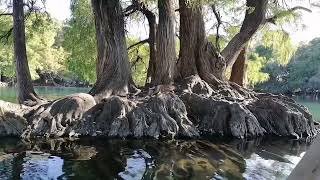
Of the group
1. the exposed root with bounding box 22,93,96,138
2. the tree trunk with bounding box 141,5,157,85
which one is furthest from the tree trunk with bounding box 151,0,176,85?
the exposed root with bounding box 22,93,96,138

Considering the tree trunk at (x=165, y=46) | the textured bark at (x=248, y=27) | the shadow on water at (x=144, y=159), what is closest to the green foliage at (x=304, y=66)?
the textured bark at (x=248, y=27)

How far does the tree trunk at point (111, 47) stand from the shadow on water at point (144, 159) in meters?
3.40

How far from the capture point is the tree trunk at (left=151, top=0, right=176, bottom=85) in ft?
49.1

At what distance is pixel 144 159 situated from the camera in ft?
27.9

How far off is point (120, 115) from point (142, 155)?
274 centimetres

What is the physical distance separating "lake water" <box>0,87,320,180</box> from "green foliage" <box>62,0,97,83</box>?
903cm

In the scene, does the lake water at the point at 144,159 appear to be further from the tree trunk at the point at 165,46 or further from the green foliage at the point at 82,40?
the green foliage at the point at 82,40

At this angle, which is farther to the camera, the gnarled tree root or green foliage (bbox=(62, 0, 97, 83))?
green foliage (bbox=(62, 0, 97, 83))

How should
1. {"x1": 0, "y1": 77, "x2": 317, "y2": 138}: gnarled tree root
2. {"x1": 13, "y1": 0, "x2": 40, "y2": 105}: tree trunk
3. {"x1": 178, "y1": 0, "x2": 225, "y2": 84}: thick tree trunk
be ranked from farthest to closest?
{"x1": 178, "y1": 0, "x2": 225, "y2": 84}: thick tree trunk, {"x1": 13, "y1": 0, "x2": 40, "y2": 105}: tree trunk, {"x1": 0, "y1": 77, "x2": 317, "y2": 138}: gnarled tree root

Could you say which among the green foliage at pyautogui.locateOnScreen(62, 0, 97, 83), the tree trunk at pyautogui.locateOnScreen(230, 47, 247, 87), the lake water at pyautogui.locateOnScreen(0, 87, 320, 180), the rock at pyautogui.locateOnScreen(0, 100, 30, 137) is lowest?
the lake water at pyautogui.locateOnScreen(0, 87, 320, 180)

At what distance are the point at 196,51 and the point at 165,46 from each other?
1438mm

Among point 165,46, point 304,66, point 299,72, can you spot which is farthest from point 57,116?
point 299,72

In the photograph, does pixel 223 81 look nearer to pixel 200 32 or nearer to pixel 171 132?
pixel 200 32

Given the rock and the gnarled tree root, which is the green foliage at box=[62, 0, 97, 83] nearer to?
the gnarled tree root
